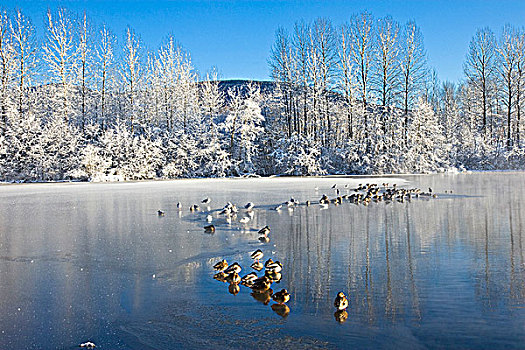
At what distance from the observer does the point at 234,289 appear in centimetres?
351

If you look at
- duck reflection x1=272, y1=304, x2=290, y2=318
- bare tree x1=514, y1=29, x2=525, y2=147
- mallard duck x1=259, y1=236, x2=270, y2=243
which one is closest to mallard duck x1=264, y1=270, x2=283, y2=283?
duck reflection x1=272, y1=304, x2=290, y2=318

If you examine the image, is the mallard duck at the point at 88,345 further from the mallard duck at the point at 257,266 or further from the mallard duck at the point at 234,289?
the mallard duck at the point at 257,266

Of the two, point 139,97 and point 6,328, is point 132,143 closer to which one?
point 139,97

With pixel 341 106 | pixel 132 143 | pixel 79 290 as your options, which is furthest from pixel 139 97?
pixel 79 290

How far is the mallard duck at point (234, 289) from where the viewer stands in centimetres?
344

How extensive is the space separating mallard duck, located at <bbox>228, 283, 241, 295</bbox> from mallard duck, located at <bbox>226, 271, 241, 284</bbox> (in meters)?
0.05

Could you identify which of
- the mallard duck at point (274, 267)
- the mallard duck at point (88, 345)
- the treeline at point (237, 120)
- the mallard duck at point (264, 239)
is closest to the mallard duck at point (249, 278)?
the mallard duck at point (274, 267)

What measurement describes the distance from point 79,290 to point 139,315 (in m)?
0.96

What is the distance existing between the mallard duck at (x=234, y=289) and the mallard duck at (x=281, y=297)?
1.36 ft

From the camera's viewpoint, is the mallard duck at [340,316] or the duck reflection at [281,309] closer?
the mallard duck at [340,316]

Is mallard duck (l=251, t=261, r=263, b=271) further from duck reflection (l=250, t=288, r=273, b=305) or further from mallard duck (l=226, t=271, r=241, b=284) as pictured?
duck reflection (l=250, t=288, r=273, b=305)

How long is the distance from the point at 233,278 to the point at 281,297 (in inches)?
29.0

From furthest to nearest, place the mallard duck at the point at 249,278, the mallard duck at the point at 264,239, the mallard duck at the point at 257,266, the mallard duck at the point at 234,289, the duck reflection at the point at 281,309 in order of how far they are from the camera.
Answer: the mallard duck at the point at 264,239 < the mallard duck at the point at 257,266 < the mallard duck at the point at 249,278 < the mallard duck at the point at 234,289 < the duck reflection at the point at 281,309

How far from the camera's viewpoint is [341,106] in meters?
34.9
